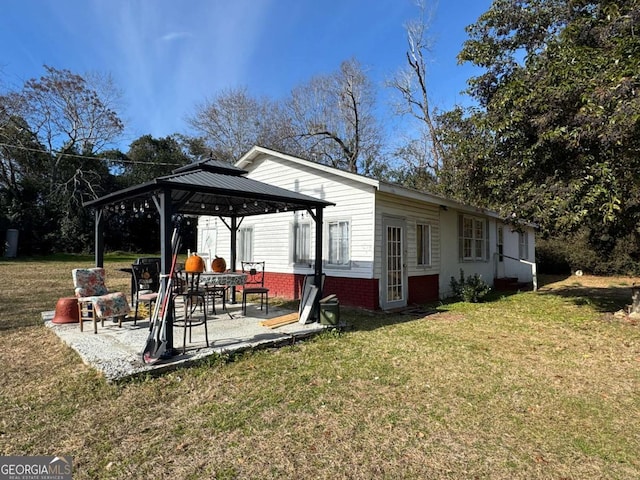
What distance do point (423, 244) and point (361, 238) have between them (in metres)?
2.35

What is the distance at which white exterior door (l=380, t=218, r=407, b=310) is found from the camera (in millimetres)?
8500

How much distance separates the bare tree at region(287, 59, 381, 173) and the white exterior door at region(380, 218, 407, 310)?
15.1 metres

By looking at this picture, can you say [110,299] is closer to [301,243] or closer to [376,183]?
[301,243]

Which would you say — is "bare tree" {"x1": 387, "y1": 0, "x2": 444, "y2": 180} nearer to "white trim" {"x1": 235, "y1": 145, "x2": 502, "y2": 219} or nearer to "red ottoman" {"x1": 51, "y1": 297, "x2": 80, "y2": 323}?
"white trim" {"x1": 235, "y1": 145, "x2": 502, "y2": 219}

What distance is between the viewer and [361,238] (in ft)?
27.5

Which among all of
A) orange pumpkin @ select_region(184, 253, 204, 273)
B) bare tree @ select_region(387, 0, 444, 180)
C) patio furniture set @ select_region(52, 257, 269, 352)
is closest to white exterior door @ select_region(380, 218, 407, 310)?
patio furniture set @ select_region(52, 257, 269, 352)

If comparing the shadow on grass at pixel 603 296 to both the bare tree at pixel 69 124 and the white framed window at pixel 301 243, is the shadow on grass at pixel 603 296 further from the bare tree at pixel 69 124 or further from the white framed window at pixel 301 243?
the bare tree at pixel 69 124

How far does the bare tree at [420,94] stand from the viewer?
68.0ft

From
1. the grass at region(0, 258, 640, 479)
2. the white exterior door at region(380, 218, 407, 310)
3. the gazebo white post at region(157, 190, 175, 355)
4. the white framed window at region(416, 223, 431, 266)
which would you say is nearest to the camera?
the grass at region(0, 258, 640, 479)

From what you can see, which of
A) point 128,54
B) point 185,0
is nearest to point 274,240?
point 185,0

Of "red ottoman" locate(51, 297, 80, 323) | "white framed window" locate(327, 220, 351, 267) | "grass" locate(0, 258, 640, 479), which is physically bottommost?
"grass" locate(0, 258, 640, 479)

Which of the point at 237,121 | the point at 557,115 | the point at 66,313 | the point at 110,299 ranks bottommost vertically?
the point at 66,313

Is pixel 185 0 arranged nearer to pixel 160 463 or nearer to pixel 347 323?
pixel 347 323

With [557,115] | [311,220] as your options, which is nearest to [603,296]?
[557,115]
